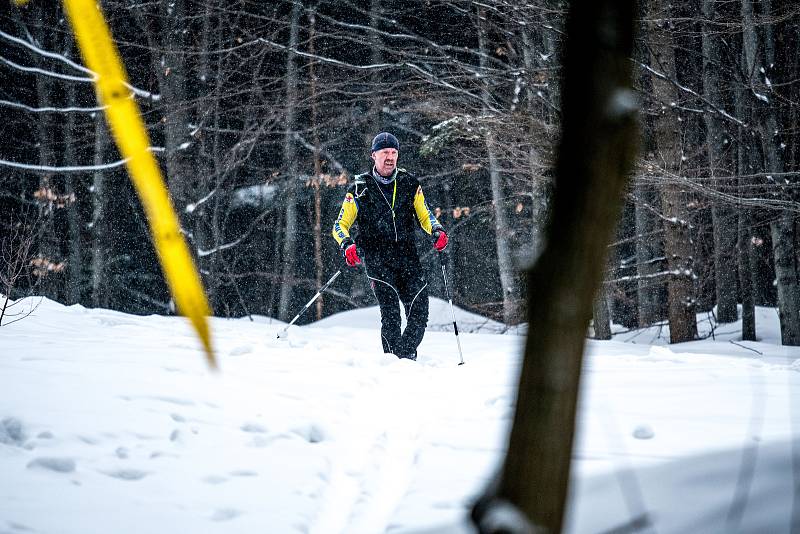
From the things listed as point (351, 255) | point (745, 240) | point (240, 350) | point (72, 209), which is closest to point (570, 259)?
point (240, 350)

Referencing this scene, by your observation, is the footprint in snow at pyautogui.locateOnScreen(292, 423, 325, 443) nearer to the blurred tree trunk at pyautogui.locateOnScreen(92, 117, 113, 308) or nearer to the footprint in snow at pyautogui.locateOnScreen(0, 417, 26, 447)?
the footprint in snow at pyautogui.locateOnScreen(0, 417, 26, 447)

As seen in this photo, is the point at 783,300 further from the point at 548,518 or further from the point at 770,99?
the point at 548,518

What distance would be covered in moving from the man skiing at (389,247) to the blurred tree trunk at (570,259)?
5.20 meters

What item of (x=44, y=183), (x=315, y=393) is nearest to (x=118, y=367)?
(x=315, y=393)

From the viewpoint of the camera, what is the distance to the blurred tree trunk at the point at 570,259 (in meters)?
1.73

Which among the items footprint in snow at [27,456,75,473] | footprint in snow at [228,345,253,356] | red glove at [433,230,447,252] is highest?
red glove at [433,230,447,252]

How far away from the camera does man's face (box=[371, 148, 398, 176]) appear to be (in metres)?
6.82

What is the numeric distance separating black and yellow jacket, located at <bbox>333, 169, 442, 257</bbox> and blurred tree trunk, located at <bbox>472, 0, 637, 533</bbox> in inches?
208

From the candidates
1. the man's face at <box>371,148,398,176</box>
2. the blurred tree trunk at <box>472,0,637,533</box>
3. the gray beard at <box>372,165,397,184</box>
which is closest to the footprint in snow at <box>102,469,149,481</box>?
the blurred tree trunk at <box>472,0,637,533</box>

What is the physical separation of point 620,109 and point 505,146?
6984 millimetres

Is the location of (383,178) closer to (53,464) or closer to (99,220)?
(53,464)

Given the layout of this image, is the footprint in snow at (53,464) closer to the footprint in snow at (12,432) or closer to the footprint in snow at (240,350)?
the footprint in snow at (12,432)

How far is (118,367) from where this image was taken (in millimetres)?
4641

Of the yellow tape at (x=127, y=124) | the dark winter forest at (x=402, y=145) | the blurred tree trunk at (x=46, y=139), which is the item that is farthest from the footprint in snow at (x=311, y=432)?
the blurred tree trunk at (x=46, y=139)
